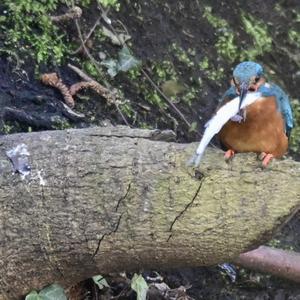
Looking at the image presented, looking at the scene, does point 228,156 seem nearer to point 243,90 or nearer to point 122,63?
point 243,90

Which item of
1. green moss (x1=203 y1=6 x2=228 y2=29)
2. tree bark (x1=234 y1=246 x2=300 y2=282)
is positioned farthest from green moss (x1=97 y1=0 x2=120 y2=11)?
tree bark (x1=234 y1=246 x2=300 y2=282)

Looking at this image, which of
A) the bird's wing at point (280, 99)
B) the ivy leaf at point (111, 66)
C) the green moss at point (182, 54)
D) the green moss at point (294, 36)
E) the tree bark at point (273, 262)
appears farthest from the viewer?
the green moss at point (294, 36)

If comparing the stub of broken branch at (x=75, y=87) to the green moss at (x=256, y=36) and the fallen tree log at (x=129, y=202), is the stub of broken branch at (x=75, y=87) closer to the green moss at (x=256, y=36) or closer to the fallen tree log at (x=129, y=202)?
the fallen tree log at (x=129, y=202)

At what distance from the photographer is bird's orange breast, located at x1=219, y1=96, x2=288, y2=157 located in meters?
3.37

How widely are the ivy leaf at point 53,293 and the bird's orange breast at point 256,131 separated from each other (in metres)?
0.91

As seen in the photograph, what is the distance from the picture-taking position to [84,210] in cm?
283

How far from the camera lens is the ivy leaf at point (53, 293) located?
3049 millimetres

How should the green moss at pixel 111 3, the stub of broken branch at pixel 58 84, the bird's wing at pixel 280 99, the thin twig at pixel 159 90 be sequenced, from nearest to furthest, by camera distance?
the bird's wing at pixel 280 99 < the stub of broken branch at pixel 58 84 < the thin twig at pixel 159 90 < the green moss at pixel 111 3

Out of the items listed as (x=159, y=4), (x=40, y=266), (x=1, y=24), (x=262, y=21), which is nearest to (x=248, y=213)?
(x=40, y=266)

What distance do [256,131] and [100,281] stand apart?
89 cm

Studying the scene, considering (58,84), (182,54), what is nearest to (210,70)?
(182,54)

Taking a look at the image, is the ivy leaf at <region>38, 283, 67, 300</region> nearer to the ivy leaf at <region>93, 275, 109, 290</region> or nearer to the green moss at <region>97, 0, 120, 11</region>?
the ivy leaf at <region>93, 275, 109, 290</region>

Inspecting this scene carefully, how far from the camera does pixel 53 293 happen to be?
3.05m

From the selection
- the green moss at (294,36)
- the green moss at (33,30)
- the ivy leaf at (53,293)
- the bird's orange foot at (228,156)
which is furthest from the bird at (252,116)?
the green moss at (294,36)
